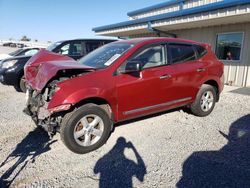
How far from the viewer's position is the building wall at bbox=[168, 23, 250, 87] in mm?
8502

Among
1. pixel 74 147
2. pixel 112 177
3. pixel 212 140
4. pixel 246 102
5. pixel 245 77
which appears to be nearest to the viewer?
pixel 112 177

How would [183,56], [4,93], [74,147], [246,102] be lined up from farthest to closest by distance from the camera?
1. [4,93]
2. [246,102]
3. [183,56]
4. [74,147]

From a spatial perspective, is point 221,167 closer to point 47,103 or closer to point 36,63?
point 47,103

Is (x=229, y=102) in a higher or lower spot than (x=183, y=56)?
lower

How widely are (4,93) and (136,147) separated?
6.18 meters

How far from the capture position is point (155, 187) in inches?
106

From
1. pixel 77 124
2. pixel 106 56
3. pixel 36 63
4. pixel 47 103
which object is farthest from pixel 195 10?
pixel 47 103

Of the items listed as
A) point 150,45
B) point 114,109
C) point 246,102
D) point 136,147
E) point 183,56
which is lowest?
point 246,102

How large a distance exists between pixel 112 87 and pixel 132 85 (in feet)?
1.33

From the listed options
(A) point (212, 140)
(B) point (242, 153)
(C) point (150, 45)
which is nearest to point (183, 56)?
(C) point (150, 45)

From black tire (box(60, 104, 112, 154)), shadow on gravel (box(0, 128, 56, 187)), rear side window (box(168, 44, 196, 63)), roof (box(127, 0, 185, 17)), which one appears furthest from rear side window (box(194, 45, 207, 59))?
roof (box(127, 0, 185, 17))

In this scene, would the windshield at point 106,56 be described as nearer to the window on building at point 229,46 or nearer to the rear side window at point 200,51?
the rear side window at point 200,51

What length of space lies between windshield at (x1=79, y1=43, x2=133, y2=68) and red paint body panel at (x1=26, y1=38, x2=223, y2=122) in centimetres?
16

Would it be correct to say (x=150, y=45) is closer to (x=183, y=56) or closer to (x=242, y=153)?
(x=183, y=56)
